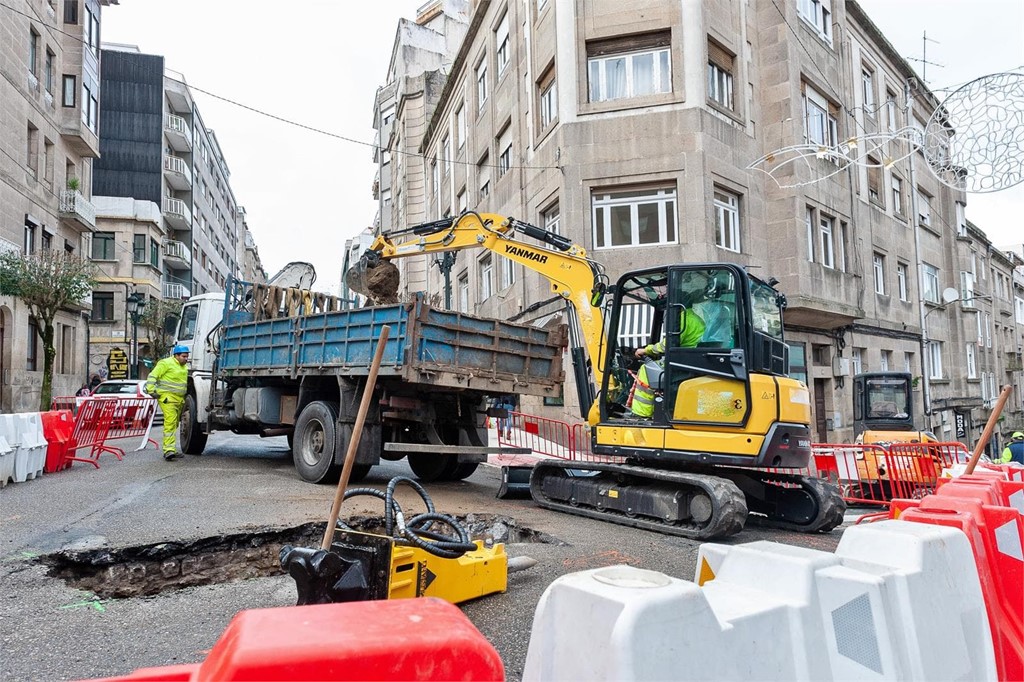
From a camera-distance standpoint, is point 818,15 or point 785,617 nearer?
point 785,617

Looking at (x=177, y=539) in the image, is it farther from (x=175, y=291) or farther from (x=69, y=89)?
(x=175, y=291)

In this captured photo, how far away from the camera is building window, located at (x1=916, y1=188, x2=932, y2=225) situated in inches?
1046

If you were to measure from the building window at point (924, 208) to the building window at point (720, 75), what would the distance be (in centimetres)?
1340

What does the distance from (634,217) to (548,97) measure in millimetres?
4059

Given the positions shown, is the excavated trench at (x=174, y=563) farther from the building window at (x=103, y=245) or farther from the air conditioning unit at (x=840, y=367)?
the building window at (x=103, y=245)

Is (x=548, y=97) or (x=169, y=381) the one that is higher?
(x=548, y=97)

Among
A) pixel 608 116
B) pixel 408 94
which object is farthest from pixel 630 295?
pixel 408 94

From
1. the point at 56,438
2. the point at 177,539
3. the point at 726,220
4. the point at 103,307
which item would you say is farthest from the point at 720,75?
the point at 103,307

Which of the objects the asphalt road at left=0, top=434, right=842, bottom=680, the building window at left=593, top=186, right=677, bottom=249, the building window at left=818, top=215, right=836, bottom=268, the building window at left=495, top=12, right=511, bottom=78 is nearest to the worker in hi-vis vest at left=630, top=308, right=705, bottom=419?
the asphalt road at left=0, top=434, right=842, bottom=680

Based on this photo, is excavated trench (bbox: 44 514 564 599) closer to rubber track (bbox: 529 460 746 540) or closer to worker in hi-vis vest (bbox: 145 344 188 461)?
rubber track (bbox: 529 460 746 540)

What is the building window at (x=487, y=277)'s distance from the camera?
21703mm

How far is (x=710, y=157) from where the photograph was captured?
1591 centimetres

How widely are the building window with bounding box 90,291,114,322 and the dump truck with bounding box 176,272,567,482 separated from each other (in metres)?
31.0

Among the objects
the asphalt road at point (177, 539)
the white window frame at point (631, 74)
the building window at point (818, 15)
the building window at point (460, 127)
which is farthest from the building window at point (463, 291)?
the asphalt road at point (177, 539)
